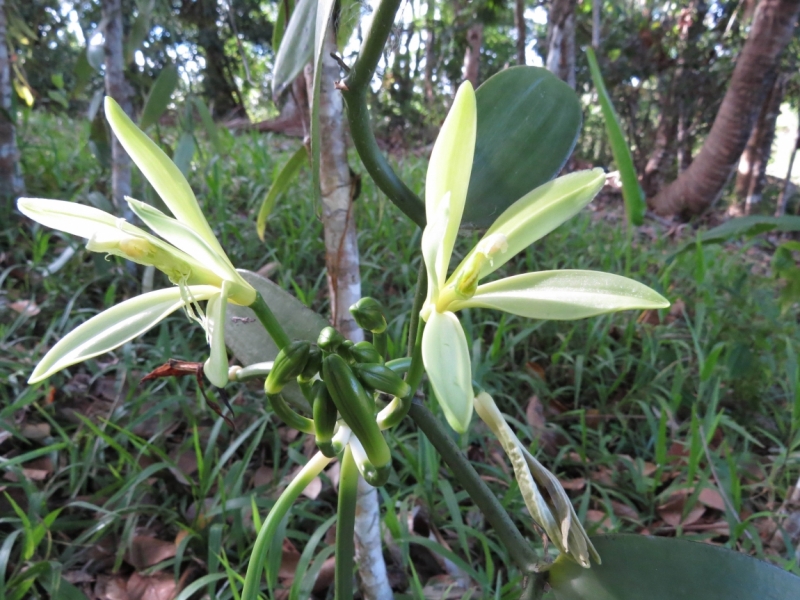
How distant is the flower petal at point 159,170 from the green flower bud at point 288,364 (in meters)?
0.08

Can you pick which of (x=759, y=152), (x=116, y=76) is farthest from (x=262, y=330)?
Result: (x=759, y=152)

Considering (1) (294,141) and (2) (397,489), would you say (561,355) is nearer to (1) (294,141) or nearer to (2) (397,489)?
(2) (397,489)

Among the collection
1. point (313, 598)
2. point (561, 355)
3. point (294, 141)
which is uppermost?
point (294, 141)

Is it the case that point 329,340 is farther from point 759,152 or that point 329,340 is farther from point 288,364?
point 759,152

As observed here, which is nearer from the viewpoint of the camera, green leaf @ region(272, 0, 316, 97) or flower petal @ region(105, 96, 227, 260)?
flower petal @ region(105, 96, 227, 260)

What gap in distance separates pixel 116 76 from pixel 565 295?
50.8 inches

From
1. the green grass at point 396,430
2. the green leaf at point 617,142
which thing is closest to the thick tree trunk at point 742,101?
the green grass at point 396,430

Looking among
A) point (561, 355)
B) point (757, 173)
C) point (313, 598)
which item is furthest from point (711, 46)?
point (313, 598)

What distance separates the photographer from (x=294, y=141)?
118 inches

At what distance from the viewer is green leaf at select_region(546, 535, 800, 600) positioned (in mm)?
340

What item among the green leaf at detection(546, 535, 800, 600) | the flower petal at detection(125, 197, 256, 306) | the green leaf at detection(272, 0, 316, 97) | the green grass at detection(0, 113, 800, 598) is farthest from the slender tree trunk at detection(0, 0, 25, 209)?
the green leaf at detection(546, 535, 800, 600)

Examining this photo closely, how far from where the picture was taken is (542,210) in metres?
0.34

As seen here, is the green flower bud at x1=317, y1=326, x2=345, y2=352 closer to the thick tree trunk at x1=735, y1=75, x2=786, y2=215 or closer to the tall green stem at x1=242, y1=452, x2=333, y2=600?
the tall green stem at x1=242, y1=452, x2=333, y2=600

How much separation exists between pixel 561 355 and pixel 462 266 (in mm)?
856
